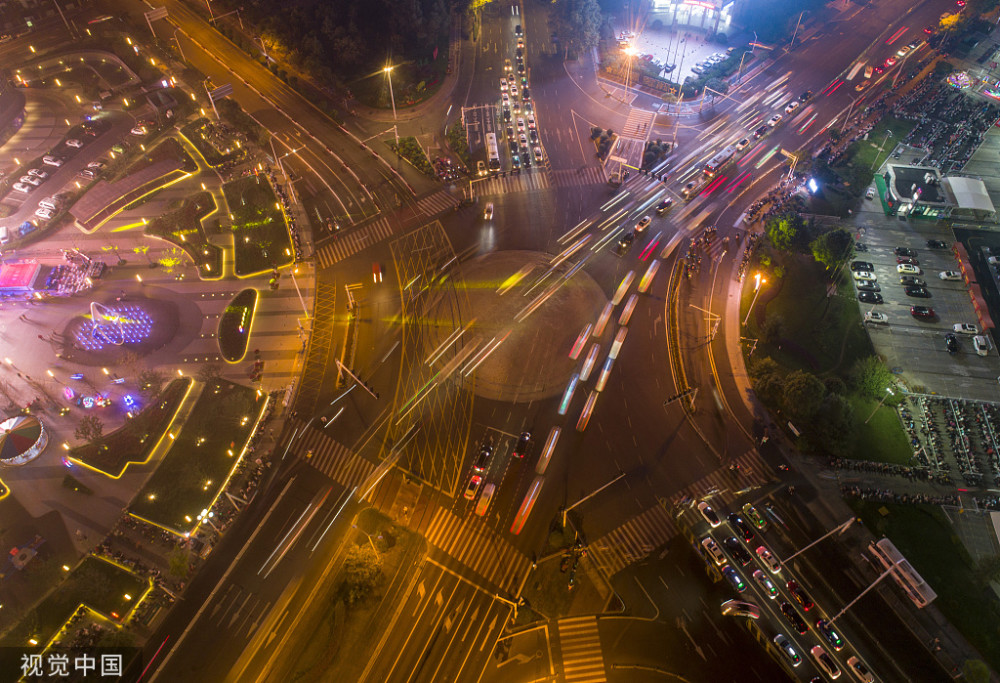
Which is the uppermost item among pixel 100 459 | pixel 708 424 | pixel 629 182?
pixel 629 182

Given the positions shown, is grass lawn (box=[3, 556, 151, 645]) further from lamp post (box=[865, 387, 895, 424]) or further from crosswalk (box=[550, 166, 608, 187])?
lamp post (box=[865, 387, 895, 424])

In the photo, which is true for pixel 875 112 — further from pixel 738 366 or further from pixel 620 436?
pixel 620 436

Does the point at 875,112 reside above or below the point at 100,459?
above

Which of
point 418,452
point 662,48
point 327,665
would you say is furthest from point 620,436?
point 662,48

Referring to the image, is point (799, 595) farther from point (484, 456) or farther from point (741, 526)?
point (484, 456)

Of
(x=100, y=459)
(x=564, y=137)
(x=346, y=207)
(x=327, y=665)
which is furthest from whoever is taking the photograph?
(x=564, y=137)

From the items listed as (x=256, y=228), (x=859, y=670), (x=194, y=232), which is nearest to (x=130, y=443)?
(x=194, y=232)

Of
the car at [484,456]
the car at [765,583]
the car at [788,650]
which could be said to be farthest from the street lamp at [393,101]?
the car at [788,650]
